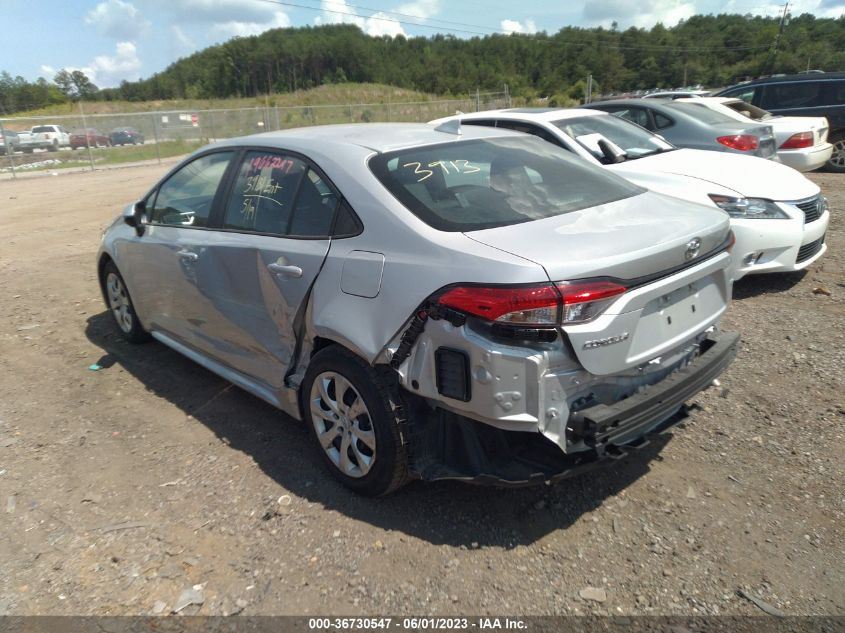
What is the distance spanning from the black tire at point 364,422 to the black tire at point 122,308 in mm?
2631

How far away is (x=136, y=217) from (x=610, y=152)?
4416 millimetres

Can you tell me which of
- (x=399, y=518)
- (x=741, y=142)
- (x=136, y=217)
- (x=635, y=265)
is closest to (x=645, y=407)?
(x=635, y=265)

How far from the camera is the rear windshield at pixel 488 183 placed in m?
2.90

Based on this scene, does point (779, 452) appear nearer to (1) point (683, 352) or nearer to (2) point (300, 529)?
(1) point (683, 352)

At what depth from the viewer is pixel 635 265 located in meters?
2.56

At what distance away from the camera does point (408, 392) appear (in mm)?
2807

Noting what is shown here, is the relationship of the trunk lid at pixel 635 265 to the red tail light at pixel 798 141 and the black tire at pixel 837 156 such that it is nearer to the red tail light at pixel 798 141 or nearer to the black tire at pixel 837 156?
the red tail light at pixel 798 141

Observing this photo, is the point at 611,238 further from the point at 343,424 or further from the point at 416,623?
the point at 416,623

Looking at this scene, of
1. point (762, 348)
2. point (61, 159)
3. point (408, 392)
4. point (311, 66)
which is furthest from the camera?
point (311, 66)

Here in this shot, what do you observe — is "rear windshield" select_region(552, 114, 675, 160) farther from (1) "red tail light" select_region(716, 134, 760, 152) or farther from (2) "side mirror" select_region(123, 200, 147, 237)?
(2) "side mirror" select_region(123, 200, 147, 237)

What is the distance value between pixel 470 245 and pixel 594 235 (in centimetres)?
54

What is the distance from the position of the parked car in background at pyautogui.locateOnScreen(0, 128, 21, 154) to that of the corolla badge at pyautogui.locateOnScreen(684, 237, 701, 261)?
24746 mm

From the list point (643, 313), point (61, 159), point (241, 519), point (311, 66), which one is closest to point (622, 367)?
point (643, 313)

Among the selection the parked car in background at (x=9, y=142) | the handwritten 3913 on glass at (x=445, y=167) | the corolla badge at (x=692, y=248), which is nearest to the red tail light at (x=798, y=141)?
the corolla badge at (x=692, y=248)
